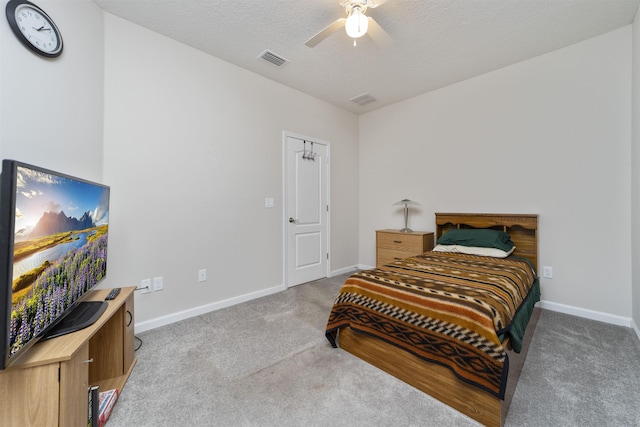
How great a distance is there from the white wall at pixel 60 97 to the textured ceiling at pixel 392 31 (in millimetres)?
392

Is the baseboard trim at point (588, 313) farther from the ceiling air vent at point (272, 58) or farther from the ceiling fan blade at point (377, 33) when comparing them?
the ceiling air vent at point (272, 58)

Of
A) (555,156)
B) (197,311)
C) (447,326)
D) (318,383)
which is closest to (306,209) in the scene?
(197,311)

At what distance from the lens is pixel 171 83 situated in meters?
2.49

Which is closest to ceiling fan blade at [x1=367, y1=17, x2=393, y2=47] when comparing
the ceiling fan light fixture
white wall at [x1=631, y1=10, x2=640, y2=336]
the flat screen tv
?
the ceiling fan light fixture

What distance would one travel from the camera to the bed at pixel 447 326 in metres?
1.32

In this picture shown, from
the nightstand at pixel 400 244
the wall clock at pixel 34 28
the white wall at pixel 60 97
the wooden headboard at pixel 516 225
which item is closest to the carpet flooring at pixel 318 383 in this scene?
the wooden headboard at pixel 516 225

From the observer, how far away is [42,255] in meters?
1.10

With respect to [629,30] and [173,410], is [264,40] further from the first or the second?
[629,30]

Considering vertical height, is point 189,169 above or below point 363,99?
below

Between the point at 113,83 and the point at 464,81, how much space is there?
3784mm

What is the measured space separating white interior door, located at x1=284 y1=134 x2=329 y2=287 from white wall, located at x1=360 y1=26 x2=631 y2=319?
1460 mm

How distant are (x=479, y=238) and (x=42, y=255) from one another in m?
3.43

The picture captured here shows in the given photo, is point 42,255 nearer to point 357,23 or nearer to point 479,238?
point 357,23

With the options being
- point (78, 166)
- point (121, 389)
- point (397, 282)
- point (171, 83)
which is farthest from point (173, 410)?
point (171, 83)
